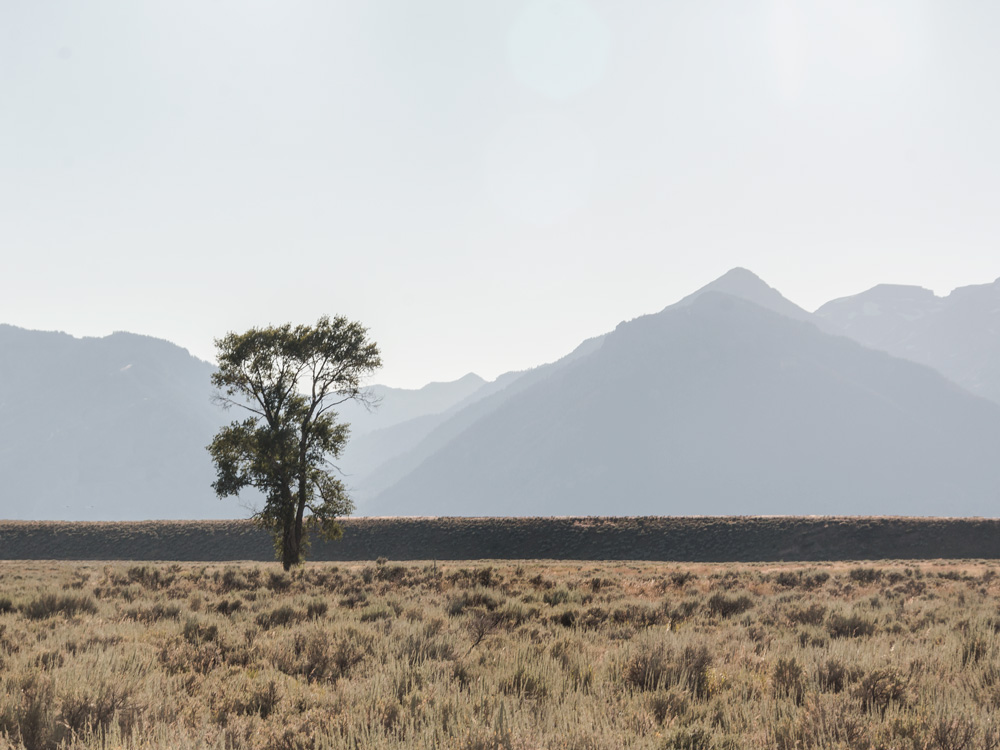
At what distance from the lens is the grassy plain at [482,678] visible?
5250mm

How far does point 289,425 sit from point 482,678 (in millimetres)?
25438

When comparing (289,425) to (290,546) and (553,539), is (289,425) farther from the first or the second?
(553,539)

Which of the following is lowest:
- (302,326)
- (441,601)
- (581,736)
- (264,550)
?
(264,550)

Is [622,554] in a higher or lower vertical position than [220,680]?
lower

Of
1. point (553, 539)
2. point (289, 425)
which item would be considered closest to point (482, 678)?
point (289, 425)

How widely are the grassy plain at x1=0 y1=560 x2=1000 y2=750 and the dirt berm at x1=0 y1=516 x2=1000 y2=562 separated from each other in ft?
167

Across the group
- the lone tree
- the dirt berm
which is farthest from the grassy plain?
the dirt berm

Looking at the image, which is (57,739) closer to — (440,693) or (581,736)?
(440,693)

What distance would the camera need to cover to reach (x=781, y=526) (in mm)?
67188

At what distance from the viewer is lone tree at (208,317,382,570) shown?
29094mm

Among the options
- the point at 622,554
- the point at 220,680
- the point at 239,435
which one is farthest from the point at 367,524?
the point at 220,680

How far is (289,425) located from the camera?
3027cm

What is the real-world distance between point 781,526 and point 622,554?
760 inches

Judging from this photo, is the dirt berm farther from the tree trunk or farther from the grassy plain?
the grassy plain
